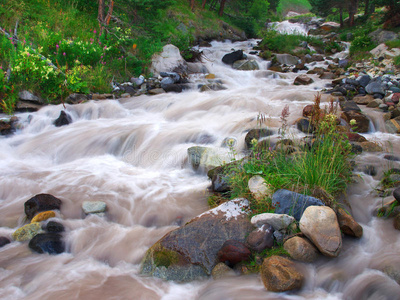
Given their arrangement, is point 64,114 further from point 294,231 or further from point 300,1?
point 300,1

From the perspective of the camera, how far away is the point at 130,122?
28.1ft

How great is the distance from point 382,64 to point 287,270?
471 inches

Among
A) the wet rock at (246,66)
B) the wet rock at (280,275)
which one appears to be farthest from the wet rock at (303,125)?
the wet rock at (246,66)

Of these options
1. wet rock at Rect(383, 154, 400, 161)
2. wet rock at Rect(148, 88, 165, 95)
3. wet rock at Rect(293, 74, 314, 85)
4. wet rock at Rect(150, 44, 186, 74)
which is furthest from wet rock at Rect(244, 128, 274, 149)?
wet rock at Rect(150, 44, 186, 74)

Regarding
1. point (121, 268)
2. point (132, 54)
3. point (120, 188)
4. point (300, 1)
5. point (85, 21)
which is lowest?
point (121, 268)

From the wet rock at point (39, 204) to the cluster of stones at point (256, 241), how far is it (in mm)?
1968

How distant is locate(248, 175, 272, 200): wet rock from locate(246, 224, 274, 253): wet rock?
1.64 ft

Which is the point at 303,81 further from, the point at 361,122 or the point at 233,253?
the point at 233,253

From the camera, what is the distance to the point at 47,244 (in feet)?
12.3

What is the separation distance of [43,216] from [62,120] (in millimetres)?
4707

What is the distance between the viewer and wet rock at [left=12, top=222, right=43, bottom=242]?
3.90 meters

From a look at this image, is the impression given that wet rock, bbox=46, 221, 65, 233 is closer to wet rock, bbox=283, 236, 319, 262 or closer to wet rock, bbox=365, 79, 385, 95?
wet rock, bbox=283, 236, 319, 262

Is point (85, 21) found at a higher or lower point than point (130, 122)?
→ higher

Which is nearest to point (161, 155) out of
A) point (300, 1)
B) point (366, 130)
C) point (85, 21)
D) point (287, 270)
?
point (287, 270)
